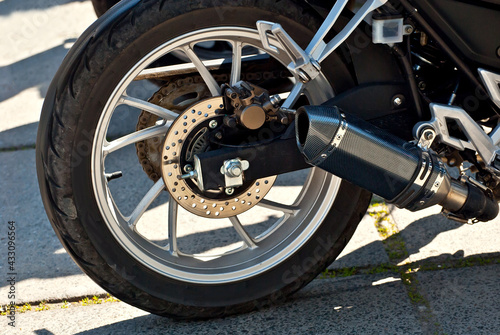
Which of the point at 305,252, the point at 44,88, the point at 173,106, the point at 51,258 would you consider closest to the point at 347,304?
the point at 305,252

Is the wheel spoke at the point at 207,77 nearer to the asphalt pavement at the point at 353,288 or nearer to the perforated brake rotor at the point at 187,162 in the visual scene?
the perforated brake rotor at the point at 187,162

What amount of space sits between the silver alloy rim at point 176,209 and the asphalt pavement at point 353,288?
0.61ft

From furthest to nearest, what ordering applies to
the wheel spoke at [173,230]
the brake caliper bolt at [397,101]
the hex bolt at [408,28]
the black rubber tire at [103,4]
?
the black rubber tire at [103,4] < the wheel spoke at [173,230] < the brake caliper bolt at [397,101] < the hex bolt at [408,28]

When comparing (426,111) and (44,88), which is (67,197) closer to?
(426,111)

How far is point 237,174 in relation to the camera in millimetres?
1958

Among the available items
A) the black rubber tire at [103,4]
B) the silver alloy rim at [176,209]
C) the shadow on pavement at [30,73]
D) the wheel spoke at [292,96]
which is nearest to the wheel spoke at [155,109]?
the silver alloy rim at [176,209]

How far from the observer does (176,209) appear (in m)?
2.15

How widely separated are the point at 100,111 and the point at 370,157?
812 millimetres

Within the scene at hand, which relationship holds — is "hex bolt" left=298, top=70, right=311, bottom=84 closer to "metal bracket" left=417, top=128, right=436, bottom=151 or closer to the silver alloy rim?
the silver alloy rim

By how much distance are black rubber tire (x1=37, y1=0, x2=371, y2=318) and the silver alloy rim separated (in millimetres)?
28

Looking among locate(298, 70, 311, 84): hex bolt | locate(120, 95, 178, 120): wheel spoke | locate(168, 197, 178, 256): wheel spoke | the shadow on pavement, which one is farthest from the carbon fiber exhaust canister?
the shadow on pavement

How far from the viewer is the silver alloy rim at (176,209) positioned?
75.8 inches

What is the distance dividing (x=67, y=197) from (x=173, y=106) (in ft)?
1.68

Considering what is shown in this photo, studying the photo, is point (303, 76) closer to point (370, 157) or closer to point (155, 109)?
point (370, 157)
